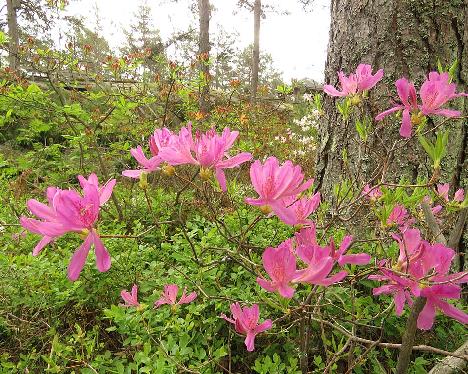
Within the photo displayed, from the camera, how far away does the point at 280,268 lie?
658 millimetres

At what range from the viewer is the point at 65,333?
5.68ft

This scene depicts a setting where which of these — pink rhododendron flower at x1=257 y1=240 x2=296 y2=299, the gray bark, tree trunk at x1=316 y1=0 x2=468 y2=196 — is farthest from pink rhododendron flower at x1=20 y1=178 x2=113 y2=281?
tree trunk at x1=316 y1=0 x2=468 y2=196

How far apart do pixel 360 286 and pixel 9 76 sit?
3.44 metres

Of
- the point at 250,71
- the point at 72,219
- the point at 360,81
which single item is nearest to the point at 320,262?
the point at 72,219

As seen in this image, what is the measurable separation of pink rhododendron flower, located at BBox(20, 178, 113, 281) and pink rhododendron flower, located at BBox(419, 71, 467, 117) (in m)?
0.74

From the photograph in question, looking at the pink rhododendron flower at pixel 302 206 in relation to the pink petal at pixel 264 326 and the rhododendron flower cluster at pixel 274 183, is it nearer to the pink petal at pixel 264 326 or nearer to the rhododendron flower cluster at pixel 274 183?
the rhododendron flower cluster at pixel 274 183

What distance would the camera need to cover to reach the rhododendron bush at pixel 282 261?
674 mm

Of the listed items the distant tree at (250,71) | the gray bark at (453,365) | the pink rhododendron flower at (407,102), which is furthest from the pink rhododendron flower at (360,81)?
the distant tree at (250,71)

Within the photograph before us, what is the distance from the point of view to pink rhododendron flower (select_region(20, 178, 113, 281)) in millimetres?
636

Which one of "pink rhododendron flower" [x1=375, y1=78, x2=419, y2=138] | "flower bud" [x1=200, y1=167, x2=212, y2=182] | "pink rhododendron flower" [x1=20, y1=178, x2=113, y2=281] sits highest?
"pink rhododendron flower" [x1=375, y1=78, x2=419, y2=138]

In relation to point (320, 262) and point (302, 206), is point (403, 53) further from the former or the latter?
point (320, 262)

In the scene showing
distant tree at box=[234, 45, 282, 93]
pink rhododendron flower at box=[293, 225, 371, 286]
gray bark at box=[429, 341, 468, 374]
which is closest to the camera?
pink rhododendron flower at box=[293, 225, 371, 286]

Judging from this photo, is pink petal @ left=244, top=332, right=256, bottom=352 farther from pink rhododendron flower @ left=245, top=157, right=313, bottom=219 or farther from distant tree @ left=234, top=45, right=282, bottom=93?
distant tree @ left=234, top=45, right=282, bottom=93

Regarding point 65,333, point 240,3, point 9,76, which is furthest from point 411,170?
point 240,3
